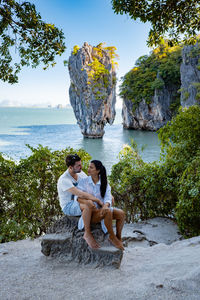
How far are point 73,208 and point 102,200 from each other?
1.51 feet

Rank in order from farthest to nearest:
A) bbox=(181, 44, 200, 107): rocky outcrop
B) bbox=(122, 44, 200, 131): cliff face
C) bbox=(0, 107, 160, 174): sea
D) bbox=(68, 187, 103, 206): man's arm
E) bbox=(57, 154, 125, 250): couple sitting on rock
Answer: bbox=(122, 44, 200, 131): cliff face, bbox=(181, 44, 200, 107): rocky outcrop, bbox=(0, 107, 160, 174): sea, bbox=(68, 187, 103, 206): man's arm, bbox=(57, 154, 125, 250): couple sitting on rock

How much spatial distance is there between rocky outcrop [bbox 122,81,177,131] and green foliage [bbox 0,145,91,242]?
43.4m

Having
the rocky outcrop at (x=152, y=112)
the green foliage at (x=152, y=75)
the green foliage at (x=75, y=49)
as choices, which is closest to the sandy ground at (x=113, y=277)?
the rocky outcrop at (x=152, y=112)

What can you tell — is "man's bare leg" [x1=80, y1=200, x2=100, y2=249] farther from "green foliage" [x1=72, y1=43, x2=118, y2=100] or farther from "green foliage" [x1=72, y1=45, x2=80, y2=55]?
"green foliage" [x1=72, y1=45, x2=80, y2=55]

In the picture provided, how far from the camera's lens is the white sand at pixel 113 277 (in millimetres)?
2430

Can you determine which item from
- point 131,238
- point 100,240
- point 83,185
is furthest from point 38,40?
point 131,238

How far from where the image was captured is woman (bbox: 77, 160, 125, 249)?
3.64 m

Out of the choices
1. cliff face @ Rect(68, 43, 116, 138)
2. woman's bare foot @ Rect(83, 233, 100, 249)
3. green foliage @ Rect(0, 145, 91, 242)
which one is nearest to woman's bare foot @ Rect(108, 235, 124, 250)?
woman's bare foot @ Rect(83, 233, 100, 249)

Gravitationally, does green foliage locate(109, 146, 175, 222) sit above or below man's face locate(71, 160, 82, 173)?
below

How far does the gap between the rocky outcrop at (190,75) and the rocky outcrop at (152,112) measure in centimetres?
986

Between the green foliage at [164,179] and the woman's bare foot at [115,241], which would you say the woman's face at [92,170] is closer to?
the woman's bare foot at [115,241]

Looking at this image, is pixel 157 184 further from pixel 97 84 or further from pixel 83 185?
pixel 97 84

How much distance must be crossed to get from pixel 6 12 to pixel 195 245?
529 cm

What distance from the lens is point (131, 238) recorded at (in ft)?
17.7
